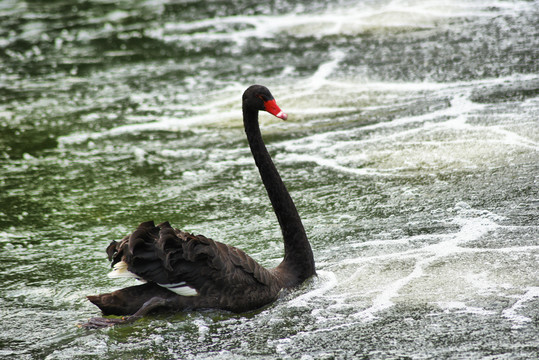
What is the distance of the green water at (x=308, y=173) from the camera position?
3.70m

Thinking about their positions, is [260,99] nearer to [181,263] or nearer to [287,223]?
[287,223]

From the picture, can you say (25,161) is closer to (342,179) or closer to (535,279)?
(342,179)

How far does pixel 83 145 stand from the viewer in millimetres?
7512

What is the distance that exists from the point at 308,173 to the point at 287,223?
1.94 meters

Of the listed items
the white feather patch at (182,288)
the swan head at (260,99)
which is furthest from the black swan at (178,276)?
the swan head at (260,99)

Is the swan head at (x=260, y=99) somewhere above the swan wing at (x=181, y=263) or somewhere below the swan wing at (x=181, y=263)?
above

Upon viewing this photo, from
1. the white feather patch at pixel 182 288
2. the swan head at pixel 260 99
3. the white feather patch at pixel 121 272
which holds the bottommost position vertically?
the white feather patch at pixel 182 288

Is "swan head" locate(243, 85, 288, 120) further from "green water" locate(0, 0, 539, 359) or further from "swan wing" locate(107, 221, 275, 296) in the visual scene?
"green water" locate(0, 0, 539, 359)

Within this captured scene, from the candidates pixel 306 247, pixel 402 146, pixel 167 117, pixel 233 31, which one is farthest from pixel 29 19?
pixel 306 247

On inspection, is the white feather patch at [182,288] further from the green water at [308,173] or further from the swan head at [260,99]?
the swan head at [260,99]

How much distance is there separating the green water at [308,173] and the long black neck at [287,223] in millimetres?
115

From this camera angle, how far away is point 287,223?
4234mm

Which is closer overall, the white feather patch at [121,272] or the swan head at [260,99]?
the white feather patch at [121,272]

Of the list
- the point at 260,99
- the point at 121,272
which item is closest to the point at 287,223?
the point at 260,99
